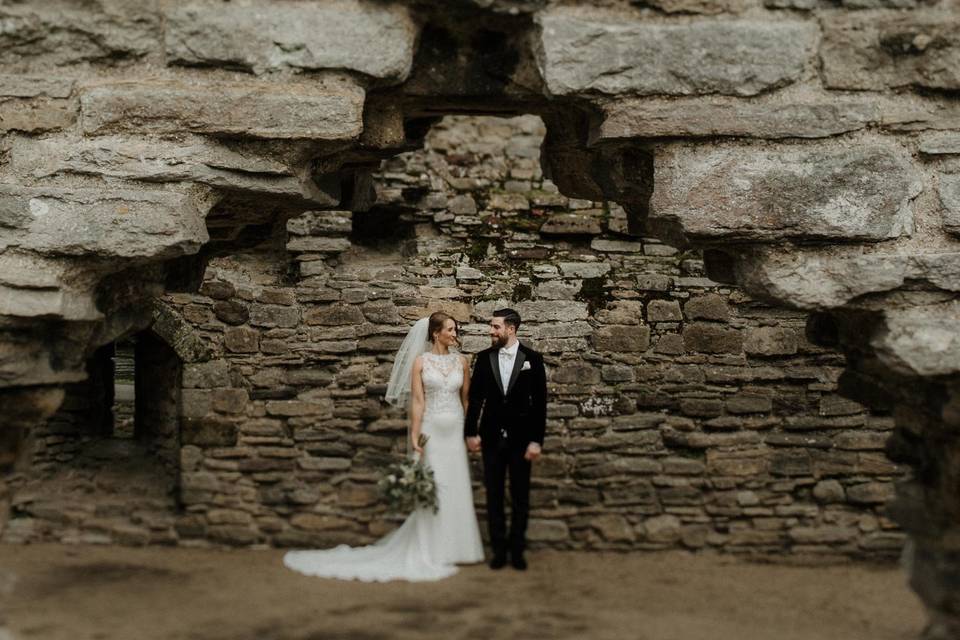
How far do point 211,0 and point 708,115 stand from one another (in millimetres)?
1520

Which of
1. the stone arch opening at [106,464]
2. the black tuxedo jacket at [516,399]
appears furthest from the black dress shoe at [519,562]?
the stone arch opening at [106,464]

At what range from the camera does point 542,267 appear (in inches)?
292

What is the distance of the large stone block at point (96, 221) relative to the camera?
110 inches

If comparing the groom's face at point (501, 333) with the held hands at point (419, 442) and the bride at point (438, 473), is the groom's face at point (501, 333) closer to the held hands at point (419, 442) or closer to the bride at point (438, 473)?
the bride at point (438, 473)

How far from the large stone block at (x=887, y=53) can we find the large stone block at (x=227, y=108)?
145 cm

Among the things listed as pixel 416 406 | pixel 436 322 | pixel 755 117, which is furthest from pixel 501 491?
pixel 755 117

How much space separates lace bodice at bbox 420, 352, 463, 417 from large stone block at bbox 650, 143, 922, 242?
3.65 metres

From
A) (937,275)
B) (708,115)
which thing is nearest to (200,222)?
(708,115)

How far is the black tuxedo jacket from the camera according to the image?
20.8ft

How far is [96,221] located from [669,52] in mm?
1772

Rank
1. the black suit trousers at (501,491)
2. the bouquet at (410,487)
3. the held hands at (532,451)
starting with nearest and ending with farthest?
1. the bouquet at (410,487)
2. the held hands at (532,451)
3. the black suit trousers at (501,491)

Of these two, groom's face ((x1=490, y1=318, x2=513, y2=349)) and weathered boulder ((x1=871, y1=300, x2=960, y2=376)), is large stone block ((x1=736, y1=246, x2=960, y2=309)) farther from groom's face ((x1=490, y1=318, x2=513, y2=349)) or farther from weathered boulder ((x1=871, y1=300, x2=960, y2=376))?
groom's face ((x1=490, y1=318, x2=513, y2=349))

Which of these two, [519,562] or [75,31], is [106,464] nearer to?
[519,562]

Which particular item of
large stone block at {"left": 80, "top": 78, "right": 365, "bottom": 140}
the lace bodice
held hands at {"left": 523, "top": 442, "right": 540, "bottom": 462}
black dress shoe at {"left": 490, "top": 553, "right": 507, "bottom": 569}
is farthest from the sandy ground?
large stone block at {"left": 80, "top": 78, "right": 365, "bottom": 140}
